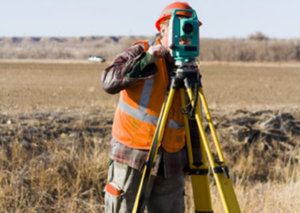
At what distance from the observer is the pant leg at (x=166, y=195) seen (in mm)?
2361

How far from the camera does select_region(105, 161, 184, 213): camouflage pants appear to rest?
90.1 inches

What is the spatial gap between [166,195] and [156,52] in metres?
0.87

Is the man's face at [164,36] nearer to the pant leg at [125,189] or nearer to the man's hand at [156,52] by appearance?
the man's hand at [156,52]

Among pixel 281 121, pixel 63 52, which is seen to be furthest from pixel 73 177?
pixel 63 52

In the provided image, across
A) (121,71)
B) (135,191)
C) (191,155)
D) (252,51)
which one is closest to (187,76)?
(121,71)

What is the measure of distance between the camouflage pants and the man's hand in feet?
2.15

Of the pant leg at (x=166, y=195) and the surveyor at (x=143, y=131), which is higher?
the surveyor at (x=143, y=131)

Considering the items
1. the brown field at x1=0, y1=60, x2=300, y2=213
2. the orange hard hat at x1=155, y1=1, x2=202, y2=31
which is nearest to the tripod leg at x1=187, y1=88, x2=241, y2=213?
the orange hard hat at x1=155, y1=1, x2=202, y2=31

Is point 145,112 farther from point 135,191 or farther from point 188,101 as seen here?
point 135,191

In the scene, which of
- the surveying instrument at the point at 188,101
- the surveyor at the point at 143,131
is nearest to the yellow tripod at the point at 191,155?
the surveying instrument at the point at 188,101

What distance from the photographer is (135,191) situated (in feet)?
7.52

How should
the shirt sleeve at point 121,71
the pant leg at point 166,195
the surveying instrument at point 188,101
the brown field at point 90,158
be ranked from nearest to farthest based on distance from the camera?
the surveying instrument at point 188,101 → the shirt sleeve at point 121,71 → the pant leg at point 166,195 → the brown field at point 90,158

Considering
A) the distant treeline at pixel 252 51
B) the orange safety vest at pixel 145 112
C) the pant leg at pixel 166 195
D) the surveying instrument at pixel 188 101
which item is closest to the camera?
the surveying instrument at pixel 188 101

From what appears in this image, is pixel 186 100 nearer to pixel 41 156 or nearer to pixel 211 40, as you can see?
pixel 41 156
